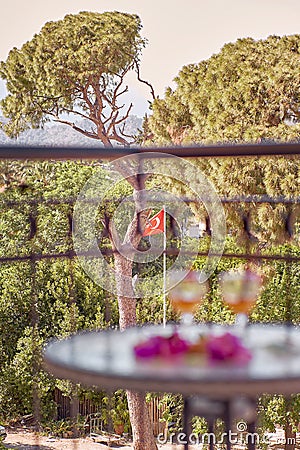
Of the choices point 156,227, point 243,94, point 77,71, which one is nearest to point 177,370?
point 156,227

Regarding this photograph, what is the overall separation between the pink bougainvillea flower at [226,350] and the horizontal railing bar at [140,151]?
0.55 m

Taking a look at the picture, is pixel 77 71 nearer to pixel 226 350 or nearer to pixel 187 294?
pixel 187 294

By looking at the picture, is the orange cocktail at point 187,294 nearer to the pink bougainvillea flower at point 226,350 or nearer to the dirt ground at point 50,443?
the pink bougainvillea flower at point 226,350

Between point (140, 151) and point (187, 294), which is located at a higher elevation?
point (140, 151)

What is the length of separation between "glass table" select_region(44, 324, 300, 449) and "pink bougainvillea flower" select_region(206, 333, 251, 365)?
0.5 inches

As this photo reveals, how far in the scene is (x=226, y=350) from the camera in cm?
88

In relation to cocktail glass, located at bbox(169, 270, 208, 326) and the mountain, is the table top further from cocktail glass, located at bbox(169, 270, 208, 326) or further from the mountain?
the mountain

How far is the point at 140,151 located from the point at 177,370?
30.0 inches

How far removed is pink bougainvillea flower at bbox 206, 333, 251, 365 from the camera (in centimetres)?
87

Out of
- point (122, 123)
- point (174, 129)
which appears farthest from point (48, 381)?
point (122, 123)

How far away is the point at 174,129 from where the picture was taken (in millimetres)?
10969

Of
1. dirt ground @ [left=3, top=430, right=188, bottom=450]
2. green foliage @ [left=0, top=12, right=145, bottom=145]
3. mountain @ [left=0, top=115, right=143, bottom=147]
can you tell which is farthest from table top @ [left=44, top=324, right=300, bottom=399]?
mountain @ [left=0, top=115, right=143, bottom=147]

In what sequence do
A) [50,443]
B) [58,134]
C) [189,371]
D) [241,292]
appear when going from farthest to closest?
[58,134]
[50,443]
[241,292]
[189,371]

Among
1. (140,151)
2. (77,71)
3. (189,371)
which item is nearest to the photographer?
(189,371)
